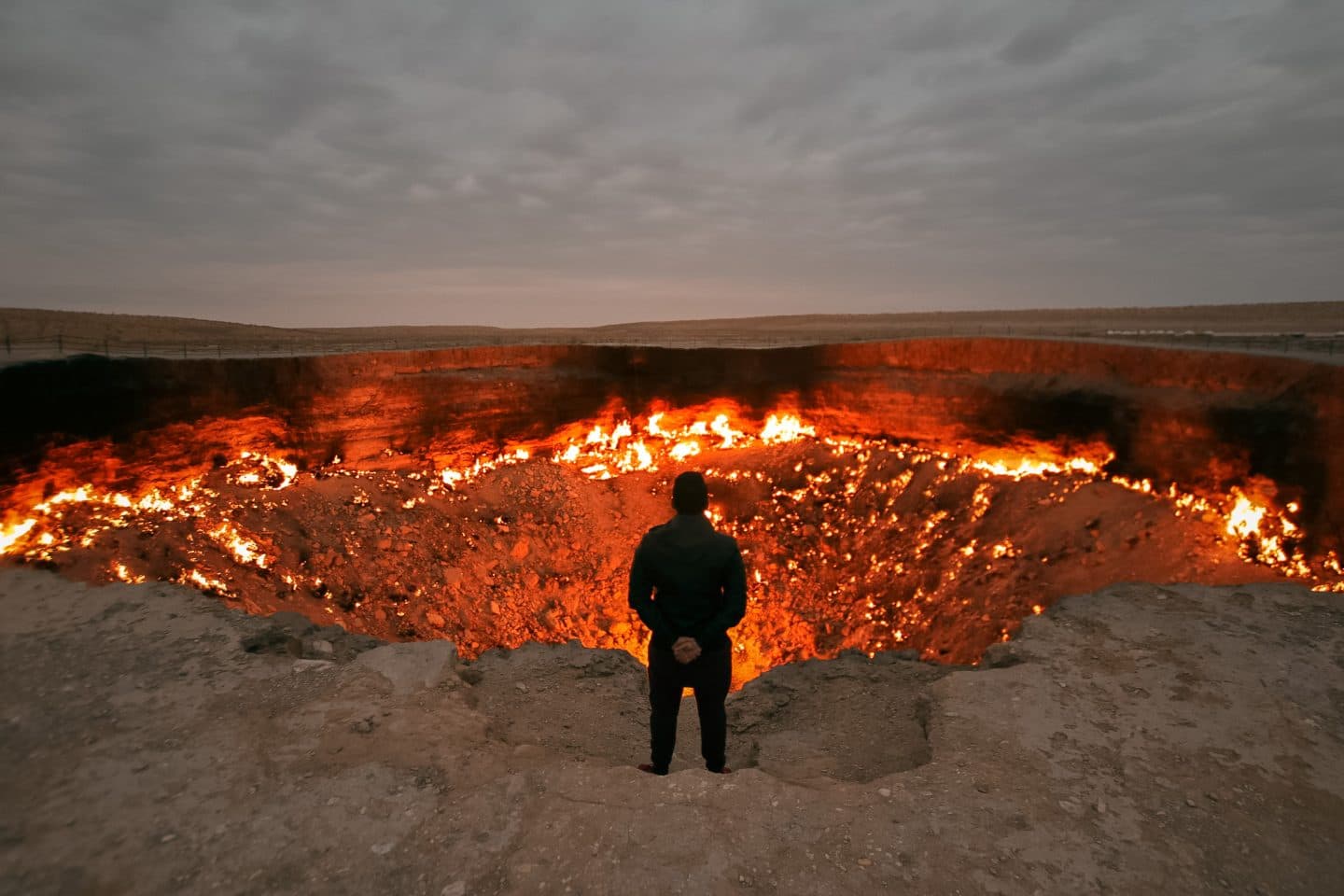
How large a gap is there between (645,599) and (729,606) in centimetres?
53

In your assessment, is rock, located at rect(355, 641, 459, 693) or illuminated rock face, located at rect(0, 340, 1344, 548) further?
illuminated rock face, located at rect(0, 340, 1344, 548)

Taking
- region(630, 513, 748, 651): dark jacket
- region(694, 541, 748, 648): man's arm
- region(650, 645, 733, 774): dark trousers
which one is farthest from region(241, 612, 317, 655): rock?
region(694, 541, 748, 648): man's arm

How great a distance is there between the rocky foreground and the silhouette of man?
0.57 m

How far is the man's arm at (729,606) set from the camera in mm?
4215

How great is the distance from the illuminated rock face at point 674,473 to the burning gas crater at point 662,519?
55mm

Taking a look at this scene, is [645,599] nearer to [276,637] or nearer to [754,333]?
[276,637]

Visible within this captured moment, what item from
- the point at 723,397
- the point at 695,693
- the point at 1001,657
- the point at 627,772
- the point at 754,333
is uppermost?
the point at 754,333

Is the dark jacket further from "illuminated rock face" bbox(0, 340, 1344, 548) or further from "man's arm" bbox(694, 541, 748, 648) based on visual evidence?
"illuminated rock face" bbox(0, 340, 1344, 548)

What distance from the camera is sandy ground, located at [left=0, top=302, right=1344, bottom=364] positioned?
14805 millimetres

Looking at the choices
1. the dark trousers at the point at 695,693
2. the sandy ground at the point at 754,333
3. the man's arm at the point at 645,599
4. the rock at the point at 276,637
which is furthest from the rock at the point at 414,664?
the sandy ground at the point at 754,333

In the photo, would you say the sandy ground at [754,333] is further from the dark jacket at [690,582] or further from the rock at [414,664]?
the dark jacket at [690,582]

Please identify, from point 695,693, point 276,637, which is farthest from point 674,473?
point 695,693

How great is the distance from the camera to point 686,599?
420 cm

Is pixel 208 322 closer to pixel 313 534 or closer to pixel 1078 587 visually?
pixel 313 534
